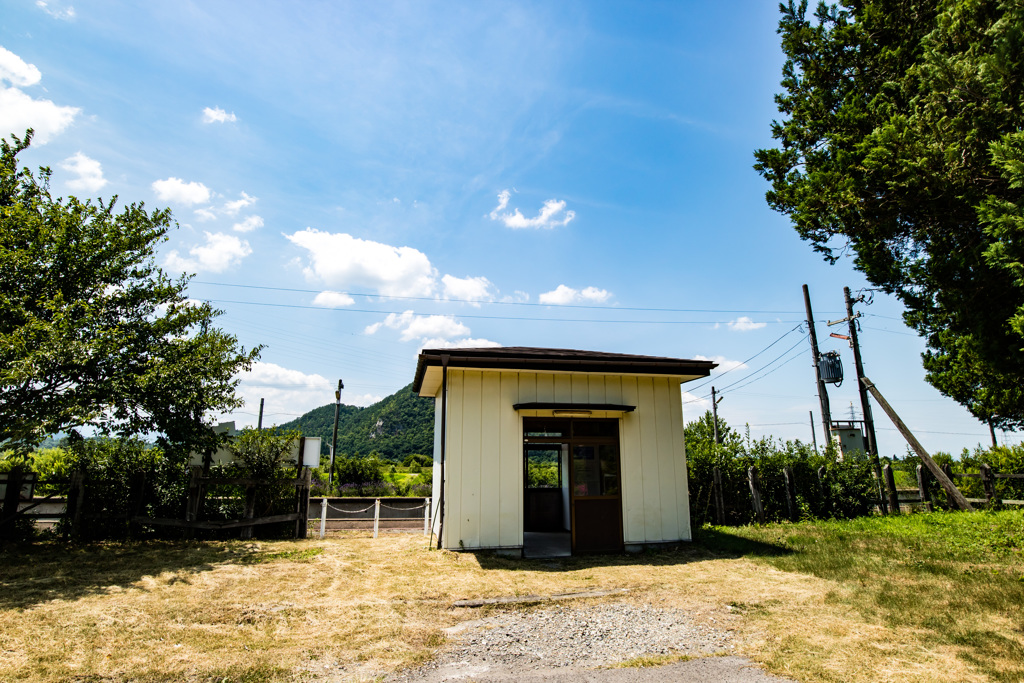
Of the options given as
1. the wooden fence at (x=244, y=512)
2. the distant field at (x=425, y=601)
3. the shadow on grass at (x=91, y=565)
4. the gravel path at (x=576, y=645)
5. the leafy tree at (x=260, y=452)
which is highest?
the leafy tree at (x=260, y=452)

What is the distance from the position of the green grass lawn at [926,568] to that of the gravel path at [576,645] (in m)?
2.01

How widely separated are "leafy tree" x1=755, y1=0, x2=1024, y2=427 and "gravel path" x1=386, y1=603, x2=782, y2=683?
446cm

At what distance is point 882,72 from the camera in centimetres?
796

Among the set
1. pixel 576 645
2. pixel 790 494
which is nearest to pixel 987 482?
pixel 790 494

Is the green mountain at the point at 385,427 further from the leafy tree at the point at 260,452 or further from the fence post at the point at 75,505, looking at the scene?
the fence post at the point at 75,505

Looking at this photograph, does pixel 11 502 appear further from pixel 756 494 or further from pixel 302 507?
pixel 756 494

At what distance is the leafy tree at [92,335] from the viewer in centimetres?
896

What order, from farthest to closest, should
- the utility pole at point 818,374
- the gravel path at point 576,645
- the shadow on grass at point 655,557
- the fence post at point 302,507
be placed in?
the utility pole at point 818,374 → the fence post at point 302,507 → the shadow on grass at point 655,557 → the gravel path at point 576,645

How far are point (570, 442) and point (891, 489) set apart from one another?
10788mm

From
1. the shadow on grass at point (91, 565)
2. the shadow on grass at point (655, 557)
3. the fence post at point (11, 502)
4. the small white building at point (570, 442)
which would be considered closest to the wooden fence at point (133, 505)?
the fence post at point (11, 502)

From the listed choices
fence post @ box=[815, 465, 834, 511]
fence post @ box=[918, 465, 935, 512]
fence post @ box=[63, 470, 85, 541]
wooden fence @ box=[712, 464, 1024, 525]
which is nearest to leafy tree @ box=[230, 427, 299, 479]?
fence post @ box=[63, 470, 85, 541]

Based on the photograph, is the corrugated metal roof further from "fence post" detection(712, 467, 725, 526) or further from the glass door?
"fence post" detection(712, 467, 725, 526)

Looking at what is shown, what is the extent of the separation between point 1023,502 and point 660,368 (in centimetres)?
1112

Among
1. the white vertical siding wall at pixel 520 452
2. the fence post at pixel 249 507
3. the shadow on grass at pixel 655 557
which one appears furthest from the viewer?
the fence post at pixel 249 507
